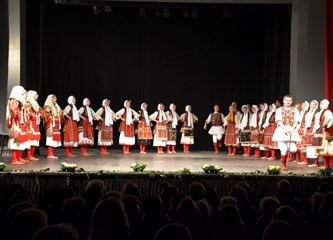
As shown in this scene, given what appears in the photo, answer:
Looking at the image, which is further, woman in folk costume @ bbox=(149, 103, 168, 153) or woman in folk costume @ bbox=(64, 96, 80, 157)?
woman in folk costume @ bbox=(149, 103, 168, 153)

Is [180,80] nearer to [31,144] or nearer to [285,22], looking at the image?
[285,22]

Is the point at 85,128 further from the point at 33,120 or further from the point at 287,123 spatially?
the point at 287,123

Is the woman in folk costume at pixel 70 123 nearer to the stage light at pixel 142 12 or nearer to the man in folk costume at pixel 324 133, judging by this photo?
the stage light at pixel 142 12

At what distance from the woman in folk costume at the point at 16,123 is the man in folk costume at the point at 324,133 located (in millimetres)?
5749

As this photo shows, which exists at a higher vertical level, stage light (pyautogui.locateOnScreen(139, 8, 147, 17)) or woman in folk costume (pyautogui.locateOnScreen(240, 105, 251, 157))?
stage light (pyautogui.locateOnScreen(139, 8, 147, 17))

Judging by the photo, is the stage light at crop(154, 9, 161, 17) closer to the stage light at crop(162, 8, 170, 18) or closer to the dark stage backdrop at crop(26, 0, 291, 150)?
the stage light at crop(162, 8, 170, 18)

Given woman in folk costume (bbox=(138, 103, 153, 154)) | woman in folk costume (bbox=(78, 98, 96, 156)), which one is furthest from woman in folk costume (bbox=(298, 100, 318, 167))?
woman in folk costume (bbox=(78, 98, 96, 156))

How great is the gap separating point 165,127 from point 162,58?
9.93ft

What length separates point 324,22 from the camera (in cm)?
1184

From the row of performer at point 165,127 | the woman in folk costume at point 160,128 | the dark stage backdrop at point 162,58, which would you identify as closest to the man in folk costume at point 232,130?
the row of performer at point 165,127

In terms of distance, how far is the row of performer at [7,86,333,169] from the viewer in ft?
32.2

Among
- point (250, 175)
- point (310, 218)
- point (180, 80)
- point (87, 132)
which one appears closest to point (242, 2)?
point (180, 80)

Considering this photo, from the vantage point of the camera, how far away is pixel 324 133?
34.0 ft

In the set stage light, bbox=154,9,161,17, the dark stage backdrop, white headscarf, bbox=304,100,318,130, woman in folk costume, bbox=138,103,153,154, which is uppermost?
stage light, bbox=154,9,161,17
